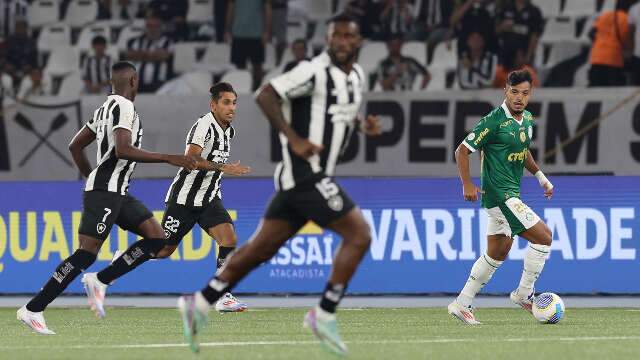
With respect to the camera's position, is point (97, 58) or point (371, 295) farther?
point (97, 58)

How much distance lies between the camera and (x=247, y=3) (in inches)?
868

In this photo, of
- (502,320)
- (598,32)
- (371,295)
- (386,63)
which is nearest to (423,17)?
(386,63)

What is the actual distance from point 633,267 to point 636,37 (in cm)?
576

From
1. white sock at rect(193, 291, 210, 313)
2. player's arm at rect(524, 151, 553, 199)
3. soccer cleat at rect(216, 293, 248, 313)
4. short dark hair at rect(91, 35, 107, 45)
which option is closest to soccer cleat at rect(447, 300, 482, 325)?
player's arm at rect(524, 151, 553, 199)

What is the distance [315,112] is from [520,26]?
12.8m

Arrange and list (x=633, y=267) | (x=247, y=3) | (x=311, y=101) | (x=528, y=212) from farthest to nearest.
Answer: (x=247, y=3) → (x=633, y=267) → (x=528, y=212) → (x=311, y=101)

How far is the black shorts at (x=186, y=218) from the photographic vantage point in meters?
13.6

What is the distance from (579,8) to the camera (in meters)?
22.0

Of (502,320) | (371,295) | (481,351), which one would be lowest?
(371,295)

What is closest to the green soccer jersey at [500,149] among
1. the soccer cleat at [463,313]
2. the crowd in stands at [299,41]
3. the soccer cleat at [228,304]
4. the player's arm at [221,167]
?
the soccer cleat at [463,313]

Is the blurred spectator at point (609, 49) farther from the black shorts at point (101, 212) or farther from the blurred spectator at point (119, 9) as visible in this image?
the black shorts at point (101, 212)

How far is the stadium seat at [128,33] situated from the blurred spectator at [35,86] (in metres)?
1.34

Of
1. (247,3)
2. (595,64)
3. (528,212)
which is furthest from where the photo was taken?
(247,3)

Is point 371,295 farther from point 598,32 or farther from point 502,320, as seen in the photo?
point 598,32
